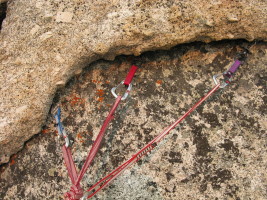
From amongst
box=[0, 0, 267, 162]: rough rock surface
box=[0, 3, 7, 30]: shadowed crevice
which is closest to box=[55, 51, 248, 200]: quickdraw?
box=[0, 0, 267, 162]: rough rock surface

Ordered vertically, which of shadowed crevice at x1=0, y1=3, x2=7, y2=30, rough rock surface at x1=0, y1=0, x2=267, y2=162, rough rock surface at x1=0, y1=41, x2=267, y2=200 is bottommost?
rough rock surface at x1=0, y1=41, x2=267, y2=200

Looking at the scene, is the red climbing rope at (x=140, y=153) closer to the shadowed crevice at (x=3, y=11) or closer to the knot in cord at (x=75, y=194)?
the knot in cord at (x=75, y=194)

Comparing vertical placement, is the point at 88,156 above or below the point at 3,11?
below

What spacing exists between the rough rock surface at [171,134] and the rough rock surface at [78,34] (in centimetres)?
11

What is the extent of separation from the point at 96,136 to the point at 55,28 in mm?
546

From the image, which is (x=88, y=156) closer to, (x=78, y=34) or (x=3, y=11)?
(x=78, y=34)

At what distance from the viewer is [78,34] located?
1.29 m

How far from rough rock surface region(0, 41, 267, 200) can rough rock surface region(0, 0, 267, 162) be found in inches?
4.3

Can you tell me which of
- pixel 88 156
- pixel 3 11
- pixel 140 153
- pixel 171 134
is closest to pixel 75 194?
pixel 88 156

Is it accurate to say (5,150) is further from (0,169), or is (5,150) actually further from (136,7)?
(136,7)

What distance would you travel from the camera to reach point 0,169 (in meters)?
1.54

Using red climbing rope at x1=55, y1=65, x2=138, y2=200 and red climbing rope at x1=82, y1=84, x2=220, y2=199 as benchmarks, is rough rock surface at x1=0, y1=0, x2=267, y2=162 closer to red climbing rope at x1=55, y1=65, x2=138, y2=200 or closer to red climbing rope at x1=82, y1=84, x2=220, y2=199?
red climbing rope at x1=55, y1=65, x2=138, y2=200

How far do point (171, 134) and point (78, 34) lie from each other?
0.63 meters

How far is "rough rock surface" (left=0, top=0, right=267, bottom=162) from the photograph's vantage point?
1220 millimetres
